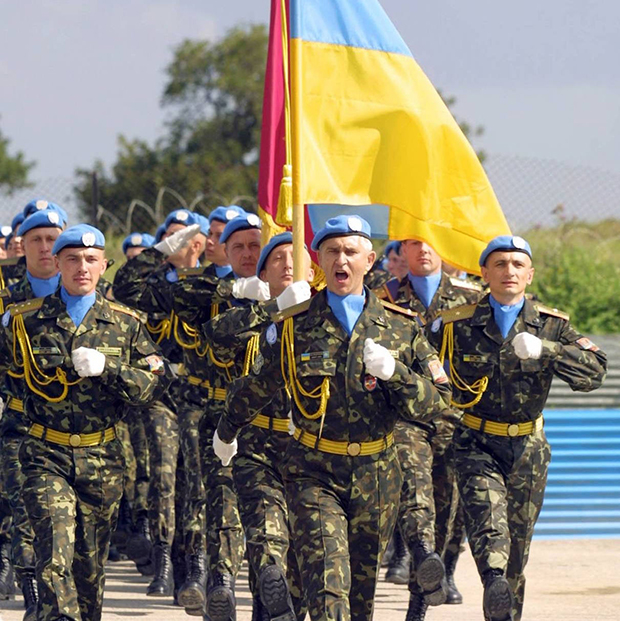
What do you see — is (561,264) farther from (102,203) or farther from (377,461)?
(377,461)

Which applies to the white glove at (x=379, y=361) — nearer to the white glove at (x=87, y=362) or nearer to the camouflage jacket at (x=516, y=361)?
the white glove at (x=87, y=362)

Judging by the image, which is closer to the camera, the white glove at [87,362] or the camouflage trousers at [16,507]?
the white glove at [87,362]

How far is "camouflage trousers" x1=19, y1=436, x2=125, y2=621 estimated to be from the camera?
7.43 m

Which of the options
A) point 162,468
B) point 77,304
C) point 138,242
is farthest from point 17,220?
point 77,304

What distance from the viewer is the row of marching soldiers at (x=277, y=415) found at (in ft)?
23.4

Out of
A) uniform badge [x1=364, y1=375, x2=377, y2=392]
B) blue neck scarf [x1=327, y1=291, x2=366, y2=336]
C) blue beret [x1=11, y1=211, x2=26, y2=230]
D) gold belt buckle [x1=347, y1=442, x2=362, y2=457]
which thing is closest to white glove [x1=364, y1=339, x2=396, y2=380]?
uniform badge [x1=364, y1=375, x2=377, y2=392]

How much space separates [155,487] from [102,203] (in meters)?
6.18

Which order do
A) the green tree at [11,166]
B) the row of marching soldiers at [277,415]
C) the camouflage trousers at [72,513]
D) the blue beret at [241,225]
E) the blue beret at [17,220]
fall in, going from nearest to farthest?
the row of marching soldiers at [277,415]
the camouflage trousers at [72,513]
the blue beret at [241,225]
the blue beret at [17,220]
the green tree at [11,166]

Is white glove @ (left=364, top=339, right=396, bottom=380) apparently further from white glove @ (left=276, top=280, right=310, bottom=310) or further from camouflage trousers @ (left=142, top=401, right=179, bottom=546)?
camouflage trousers @ (left=142, top=401, right=179, bottom=546)

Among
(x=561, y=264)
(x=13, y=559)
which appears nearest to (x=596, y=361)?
(x=13, y=559)

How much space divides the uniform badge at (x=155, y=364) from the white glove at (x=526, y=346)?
1789mm

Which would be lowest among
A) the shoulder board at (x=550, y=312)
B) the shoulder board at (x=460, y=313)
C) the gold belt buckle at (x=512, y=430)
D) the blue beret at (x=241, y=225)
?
the gold belt buckle at (x=512, y=430)

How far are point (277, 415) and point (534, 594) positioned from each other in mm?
3133

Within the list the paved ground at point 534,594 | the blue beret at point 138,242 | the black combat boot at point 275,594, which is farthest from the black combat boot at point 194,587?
the blue beret at point 138,242
